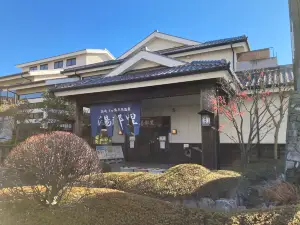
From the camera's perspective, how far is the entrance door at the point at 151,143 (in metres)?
15.1

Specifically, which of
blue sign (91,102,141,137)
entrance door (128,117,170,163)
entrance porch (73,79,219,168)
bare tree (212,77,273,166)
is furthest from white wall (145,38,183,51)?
blue sign (91,102,141,137)

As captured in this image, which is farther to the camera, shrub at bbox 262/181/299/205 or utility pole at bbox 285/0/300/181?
utility pole at bbox 285/0/300/181

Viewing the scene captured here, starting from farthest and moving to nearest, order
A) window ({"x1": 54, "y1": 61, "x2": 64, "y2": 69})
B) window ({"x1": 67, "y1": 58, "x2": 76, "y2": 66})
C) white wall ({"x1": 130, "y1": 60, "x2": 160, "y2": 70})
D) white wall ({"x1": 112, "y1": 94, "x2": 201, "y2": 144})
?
window ({"x1": 54, "y1": 61, "x2": 64, "y2": 69}) < window ({"x1": 67, "y1": 58, "x2": 76, "y2": 66}) < white wall ({"x1": 112, "y1": 94, "x2": 201, "y2": 144}) < white wall ({"x1": 130, "y1": 60, "x2": 160, "y2": 70})

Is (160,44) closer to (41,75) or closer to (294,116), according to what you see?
(294,116)

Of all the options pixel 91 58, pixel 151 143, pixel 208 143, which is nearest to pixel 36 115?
pixel 151 143

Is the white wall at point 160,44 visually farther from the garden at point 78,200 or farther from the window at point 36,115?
the garden at point 78,200

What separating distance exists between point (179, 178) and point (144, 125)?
958 cm

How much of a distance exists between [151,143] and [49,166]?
1157 cm

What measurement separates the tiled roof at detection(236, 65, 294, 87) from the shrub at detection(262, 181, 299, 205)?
6.62 meters

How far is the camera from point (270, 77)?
40.4ft

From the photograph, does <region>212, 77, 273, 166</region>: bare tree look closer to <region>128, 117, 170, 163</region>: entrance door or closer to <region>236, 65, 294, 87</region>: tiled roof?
<region>236, 65, 294, 87</region>: tiled roof

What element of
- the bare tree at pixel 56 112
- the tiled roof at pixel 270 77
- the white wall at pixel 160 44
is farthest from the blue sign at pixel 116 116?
the white wall at pixel 160 44

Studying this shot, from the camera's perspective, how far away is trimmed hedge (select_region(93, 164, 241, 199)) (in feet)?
19.1

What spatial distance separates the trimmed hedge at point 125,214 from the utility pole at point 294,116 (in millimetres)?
2626
